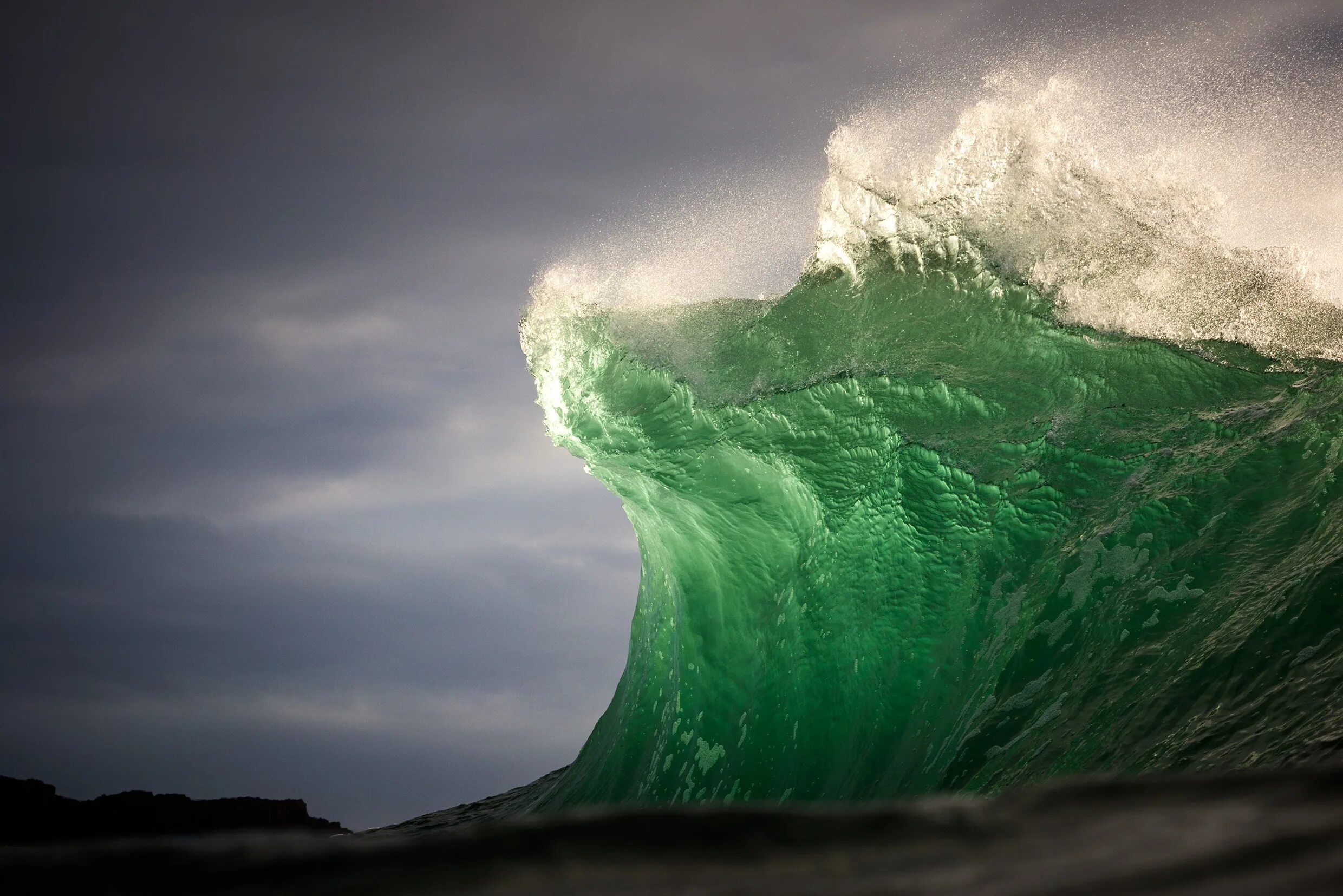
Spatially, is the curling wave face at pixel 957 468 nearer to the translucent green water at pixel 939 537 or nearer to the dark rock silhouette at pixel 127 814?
the translucent green water at pixel 939 537

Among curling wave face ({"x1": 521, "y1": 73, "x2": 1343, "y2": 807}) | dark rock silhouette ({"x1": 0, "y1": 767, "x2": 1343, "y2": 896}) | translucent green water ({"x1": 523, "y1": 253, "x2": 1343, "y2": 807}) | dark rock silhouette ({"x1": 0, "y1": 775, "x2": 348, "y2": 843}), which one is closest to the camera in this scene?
dark rock silhouette ({"x1": 0, "y1": 767, "x2": 1343, "y2": 896})

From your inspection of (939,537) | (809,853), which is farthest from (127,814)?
(809,853)

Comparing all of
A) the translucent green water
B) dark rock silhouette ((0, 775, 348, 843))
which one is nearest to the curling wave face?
the translucent green water

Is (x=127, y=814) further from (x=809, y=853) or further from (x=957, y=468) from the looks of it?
(x=809, y=853)

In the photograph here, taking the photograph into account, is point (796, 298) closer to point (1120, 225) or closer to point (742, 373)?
point (742, 373)

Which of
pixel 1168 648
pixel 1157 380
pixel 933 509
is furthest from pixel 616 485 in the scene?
pixel 1168 648

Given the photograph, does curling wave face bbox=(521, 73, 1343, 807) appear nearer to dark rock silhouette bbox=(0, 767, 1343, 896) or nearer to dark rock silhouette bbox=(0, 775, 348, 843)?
dark rock silhouette bbox=(0, 767, 1343, 896)
